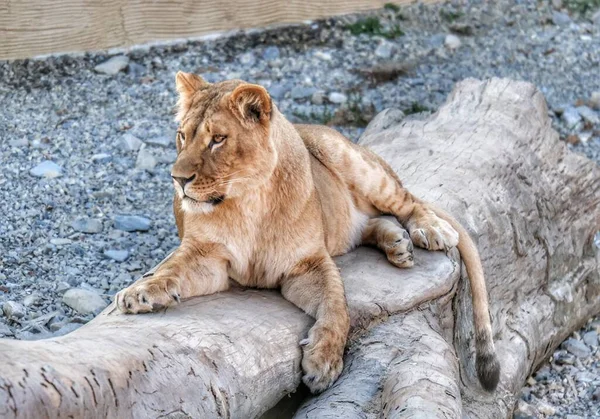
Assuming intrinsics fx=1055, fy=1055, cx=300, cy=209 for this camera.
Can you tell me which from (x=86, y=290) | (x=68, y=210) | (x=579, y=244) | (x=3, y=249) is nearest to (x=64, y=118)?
(x=68, y=210)

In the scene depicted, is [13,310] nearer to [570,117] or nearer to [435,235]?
[435,235]

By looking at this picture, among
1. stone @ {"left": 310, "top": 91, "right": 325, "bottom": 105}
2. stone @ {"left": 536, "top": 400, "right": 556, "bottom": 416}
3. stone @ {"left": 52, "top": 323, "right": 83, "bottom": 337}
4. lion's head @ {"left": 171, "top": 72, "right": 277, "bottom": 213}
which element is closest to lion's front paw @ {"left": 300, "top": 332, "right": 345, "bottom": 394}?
lion's head @ {"left": 171, "top": 72, "right": 277, "bottom": 213}

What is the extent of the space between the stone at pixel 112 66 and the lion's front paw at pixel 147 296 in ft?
14.6

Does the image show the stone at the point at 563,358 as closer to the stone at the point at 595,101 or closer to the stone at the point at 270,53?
the stone at the point at 595,101

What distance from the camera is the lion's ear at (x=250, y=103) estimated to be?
421 cm

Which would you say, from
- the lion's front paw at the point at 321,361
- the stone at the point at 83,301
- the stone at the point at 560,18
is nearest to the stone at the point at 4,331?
the stone at the point at 83,301

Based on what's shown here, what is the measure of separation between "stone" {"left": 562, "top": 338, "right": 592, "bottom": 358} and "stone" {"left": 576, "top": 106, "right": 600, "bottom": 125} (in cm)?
307

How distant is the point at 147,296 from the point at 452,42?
6221 mm

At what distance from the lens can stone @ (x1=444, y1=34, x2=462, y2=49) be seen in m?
9.54

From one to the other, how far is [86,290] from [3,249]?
72 centimetres

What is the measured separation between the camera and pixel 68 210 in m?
6.46

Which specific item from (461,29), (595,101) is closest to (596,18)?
(461,29)

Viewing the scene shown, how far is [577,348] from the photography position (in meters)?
6.20

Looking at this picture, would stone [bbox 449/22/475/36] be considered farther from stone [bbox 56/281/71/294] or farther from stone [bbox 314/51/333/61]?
stone [bbox 56/281/71/294]
